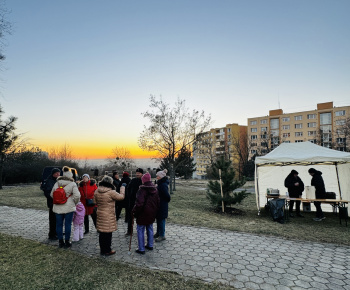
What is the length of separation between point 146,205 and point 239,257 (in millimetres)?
2326

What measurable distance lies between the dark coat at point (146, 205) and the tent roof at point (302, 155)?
229 inches

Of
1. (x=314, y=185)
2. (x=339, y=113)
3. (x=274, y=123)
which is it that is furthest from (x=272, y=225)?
(x=274, y=123)

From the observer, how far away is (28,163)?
27453 mm

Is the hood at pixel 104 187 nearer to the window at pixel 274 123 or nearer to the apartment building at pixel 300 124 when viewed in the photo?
the apartment building at pixel 300 124

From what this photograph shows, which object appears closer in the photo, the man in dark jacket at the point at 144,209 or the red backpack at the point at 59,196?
the man in dark jacket at the point at 144,209

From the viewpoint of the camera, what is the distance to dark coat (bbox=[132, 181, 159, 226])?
493 cm

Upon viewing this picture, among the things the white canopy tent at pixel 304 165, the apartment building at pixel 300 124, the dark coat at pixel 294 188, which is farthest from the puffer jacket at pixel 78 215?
the apartment building at pixel 300 124

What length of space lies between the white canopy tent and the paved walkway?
11.7 ft

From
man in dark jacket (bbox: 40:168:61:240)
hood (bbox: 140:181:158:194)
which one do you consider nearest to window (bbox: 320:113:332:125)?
hood (bbox: 140:181:158:194)

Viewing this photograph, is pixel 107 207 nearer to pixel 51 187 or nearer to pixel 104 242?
pixel 104 242

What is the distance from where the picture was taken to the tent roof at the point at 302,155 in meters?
8.23

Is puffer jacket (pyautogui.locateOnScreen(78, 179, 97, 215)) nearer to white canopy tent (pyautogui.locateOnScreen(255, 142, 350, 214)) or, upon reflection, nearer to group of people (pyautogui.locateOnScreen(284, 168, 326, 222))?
white canopy tent (pyautogui.locateOnScreen(255, 142, 350, 214))

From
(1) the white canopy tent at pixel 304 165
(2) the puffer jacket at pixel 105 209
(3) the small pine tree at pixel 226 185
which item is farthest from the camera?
(3) the small pine tree at pixel 226 185

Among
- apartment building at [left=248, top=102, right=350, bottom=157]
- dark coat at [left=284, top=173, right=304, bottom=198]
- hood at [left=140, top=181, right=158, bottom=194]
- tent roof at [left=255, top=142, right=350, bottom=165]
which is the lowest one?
dark coat at [left=284, top=173, right=304, bottom=198]
